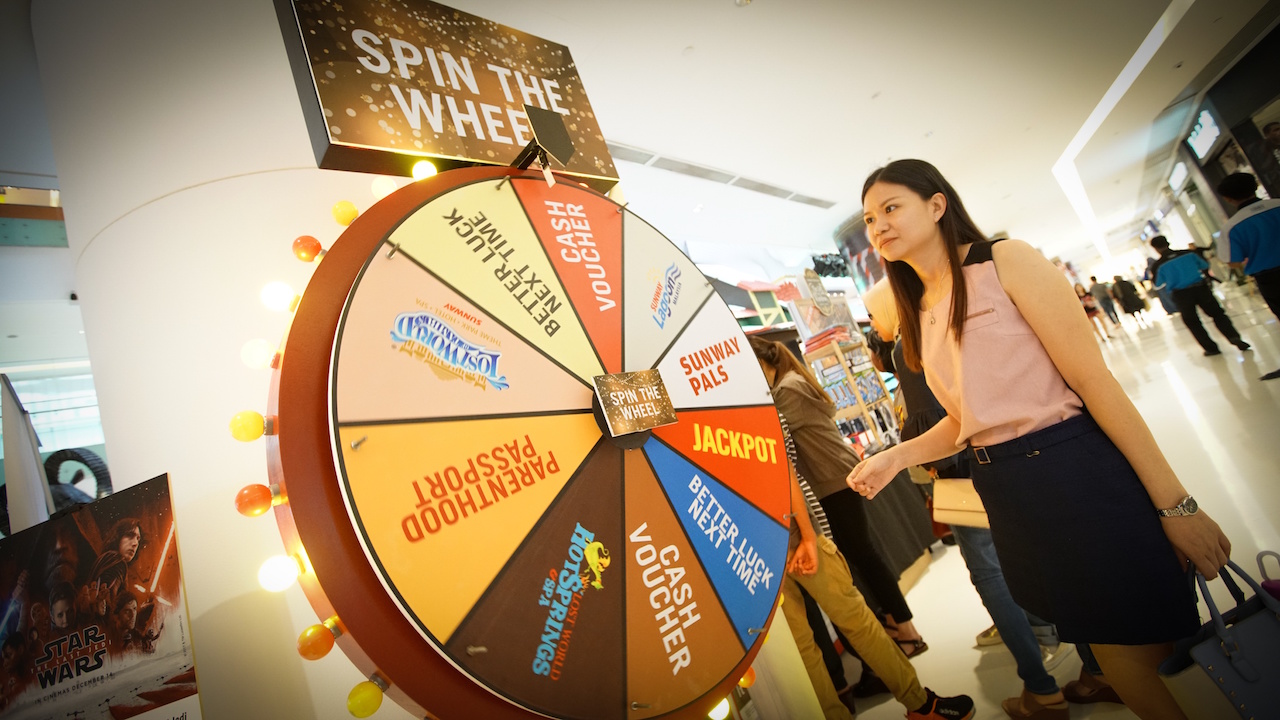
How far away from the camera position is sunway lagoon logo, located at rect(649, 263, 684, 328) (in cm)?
143

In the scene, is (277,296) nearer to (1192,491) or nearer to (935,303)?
(935,303)

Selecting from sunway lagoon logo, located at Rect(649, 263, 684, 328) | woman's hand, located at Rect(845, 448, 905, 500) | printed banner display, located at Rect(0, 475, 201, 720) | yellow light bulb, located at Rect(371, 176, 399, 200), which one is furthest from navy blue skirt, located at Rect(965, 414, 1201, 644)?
printed banner display, located at Rect(0, 475, 201, 720)

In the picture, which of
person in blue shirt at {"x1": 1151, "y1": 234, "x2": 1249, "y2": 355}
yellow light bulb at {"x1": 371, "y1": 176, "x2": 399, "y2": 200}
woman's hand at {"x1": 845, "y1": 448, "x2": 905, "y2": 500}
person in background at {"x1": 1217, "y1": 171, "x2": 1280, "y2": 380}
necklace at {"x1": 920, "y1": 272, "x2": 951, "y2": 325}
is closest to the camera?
yellow light bulb at {"x1": 371, "y1": 176, "x2": 399, "y2": 200}

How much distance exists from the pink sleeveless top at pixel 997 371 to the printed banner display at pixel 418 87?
1157mm

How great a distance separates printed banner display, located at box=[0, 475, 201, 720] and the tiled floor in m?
2.57

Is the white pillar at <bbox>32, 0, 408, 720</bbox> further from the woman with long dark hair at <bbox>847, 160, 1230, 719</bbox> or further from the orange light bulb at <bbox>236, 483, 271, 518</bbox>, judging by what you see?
the woman with long dark hair at <bbox>847, 160, 1230, 719</bbox>

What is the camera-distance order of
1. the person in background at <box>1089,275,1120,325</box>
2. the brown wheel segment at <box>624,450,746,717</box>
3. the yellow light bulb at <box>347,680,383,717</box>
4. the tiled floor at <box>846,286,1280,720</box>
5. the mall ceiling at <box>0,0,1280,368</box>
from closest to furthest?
1. the yellow light bulb at <box>347,680,383,717</box>
2. the brown wheel segment at <box>624,450,746,717</box>
3. the tiled floor at <box>846,286,1280,720</box>
4. the mall ceiling at <box>0,0,1280,368</box>
5. the person in background at <box>1089,275,1120,325</box>

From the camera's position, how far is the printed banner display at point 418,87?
1.22m

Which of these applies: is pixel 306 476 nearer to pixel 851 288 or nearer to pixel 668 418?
pixel 668 418

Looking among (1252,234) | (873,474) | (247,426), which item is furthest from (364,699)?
(1252,234)

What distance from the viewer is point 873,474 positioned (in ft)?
4.90

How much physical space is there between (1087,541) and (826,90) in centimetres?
526

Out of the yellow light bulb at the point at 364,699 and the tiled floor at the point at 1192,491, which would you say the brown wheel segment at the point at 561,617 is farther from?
the tiled floor at the point at 1192,491

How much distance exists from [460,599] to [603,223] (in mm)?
985
